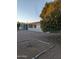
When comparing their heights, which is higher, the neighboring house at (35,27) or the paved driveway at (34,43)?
the neighboring house at (35,27)

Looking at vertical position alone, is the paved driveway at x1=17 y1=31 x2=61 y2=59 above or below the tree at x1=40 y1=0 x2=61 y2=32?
below

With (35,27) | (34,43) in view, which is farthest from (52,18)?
(34,43)

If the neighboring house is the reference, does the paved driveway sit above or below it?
below

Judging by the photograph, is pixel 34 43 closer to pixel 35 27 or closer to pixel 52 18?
pixel 35 27

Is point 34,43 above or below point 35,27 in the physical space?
below

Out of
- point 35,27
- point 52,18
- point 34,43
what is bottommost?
point 34,43

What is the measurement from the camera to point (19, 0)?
Result: 65.3 inches

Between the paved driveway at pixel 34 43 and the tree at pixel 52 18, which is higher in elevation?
the tree at pixel 52 18
